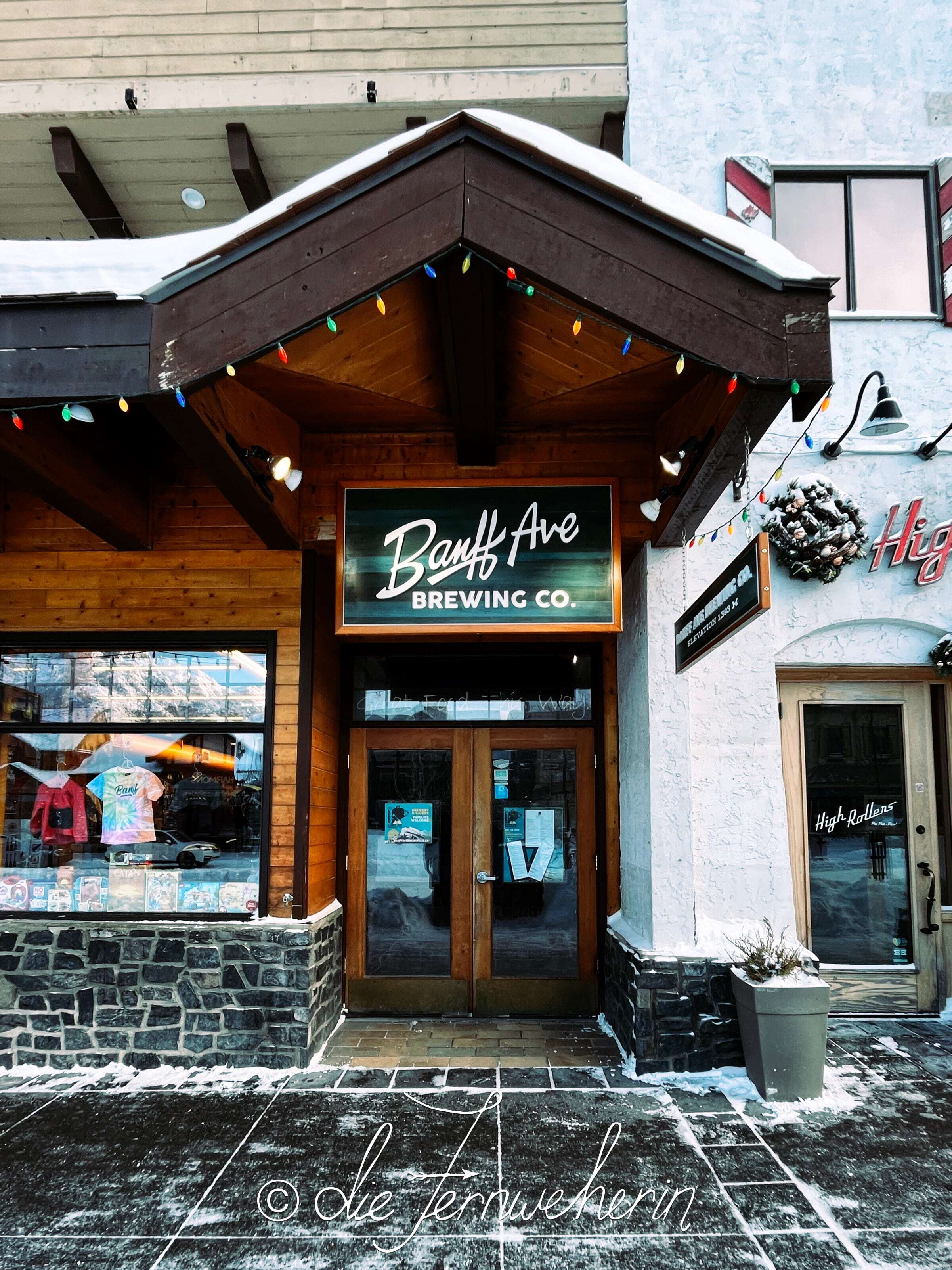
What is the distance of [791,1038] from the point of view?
16.3 feet

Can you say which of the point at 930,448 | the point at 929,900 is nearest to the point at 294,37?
the point at 930,448

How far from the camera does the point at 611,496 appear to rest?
18.5 ft

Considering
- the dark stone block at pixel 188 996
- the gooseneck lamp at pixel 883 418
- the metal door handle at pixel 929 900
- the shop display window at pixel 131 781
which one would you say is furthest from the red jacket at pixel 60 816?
the metal door handle at pixel 929 900

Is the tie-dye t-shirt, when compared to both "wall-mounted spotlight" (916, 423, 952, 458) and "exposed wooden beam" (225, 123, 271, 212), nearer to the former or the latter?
"exposed wooden beam" (225, 123, 271, 212)

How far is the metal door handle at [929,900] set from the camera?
6336 millimetres

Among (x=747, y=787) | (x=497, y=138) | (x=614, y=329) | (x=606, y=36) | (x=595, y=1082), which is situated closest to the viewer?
(x=497, y=138)

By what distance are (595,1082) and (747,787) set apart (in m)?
2.10

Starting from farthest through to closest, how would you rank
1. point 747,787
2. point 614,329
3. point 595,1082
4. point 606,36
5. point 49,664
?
point 606,36, point 49,664, point 747,787, point 595,1082, point 614,329

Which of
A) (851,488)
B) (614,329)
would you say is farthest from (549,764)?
(614,329)

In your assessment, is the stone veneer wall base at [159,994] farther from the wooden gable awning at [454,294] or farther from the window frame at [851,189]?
the window frame at [851,189]

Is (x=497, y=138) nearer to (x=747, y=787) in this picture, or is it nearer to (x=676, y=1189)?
(x=747, y=787)

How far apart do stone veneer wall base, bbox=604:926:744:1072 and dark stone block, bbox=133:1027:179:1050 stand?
115 inches

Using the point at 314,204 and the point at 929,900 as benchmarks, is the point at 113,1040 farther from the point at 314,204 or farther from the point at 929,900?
the point at 929,900

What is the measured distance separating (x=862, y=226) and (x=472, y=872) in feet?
19.3
